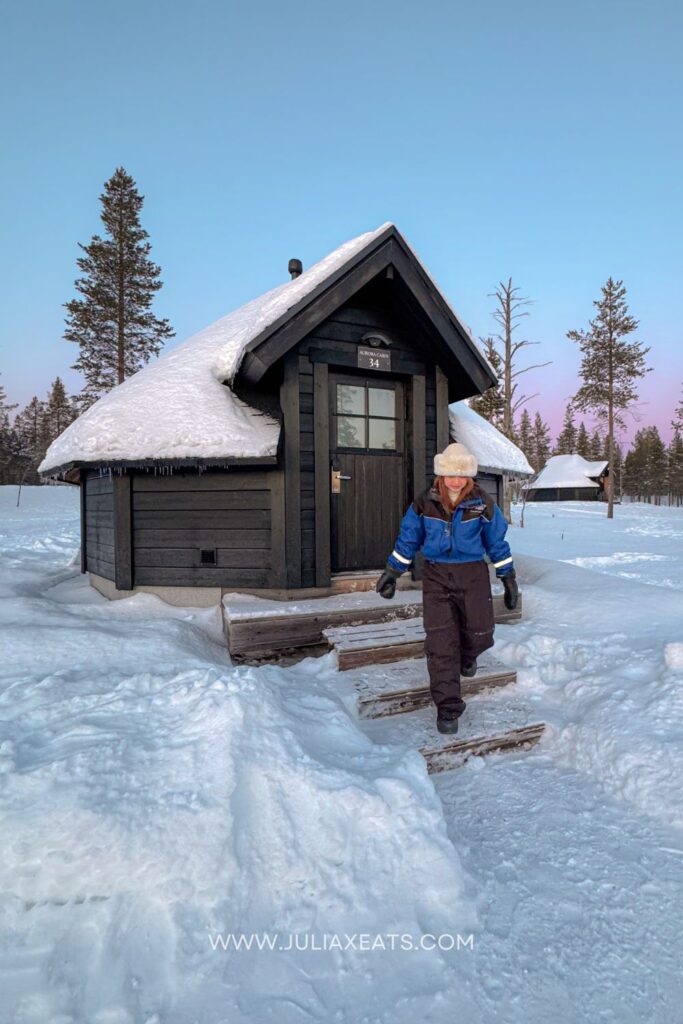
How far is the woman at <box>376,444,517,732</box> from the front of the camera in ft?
10.6

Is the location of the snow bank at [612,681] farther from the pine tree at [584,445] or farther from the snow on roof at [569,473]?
the pine tree at [584,445]

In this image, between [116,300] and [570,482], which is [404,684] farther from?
[570,482]

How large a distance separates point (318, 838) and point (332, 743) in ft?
2.13

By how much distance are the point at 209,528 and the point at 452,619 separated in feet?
11.2

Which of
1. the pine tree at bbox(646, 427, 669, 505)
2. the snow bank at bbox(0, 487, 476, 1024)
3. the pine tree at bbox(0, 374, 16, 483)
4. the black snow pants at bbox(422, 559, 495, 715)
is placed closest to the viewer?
the snow bank at bbox(0, 487, 476, 1024)

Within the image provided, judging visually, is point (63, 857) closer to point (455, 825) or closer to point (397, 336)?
point (455, 825)

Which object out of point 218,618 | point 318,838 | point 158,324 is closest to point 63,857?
point 318,838

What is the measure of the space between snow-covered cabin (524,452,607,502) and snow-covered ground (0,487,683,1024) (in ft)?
142

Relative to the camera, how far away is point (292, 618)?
4.55 m

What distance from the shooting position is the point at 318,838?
7.00 ft

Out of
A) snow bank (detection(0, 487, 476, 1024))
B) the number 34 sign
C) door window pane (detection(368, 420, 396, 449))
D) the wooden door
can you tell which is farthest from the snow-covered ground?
the number 34 sign

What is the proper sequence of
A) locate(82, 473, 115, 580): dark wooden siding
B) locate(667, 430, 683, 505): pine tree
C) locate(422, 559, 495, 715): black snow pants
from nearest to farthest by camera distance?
locate(422, 559, 495, 715): black snow pants, locate(82, 473, 115, 580): dark wooden siding, locate(667, 430, 683, 505): pine tree

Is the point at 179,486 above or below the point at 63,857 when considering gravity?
above

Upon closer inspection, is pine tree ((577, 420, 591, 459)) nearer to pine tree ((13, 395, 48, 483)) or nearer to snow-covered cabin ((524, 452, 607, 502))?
snow-covered cabin ((524, 452, 607, 502))
